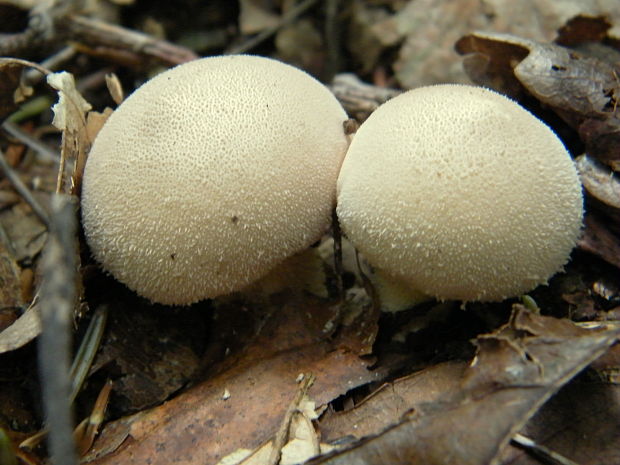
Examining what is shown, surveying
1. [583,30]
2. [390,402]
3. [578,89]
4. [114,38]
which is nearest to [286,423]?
[390,402]

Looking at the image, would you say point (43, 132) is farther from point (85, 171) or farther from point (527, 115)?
point (527, 115)

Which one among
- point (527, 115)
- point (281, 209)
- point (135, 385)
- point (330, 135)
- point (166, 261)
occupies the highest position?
point (527, 115)

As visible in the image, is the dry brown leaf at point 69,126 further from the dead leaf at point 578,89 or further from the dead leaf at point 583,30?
the dead leaf at point 583,30

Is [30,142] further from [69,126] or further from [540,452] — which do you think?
[540,452]

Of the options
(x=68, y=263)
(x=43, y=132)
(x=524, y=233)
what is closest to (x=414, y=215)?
(x=524, y=233)

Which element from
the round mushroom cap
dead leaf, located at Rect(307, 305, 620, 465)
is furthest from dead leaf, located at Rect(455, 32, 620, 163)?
dead leaf, located at Rect(307, 305, 620, 465)

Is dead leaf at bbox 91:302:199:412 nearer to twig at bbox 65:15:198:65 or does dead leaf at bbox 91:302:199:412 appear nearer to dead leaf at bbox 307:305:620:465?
dead leaf at bbox 307:305:620:465

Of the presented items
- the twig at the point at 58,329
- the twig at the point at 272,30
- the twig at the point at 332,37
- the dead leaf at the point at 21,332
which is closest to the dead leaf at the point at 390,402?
the twig at the point at 58,329

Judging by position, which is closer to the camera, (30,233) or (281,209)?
(281,209)
